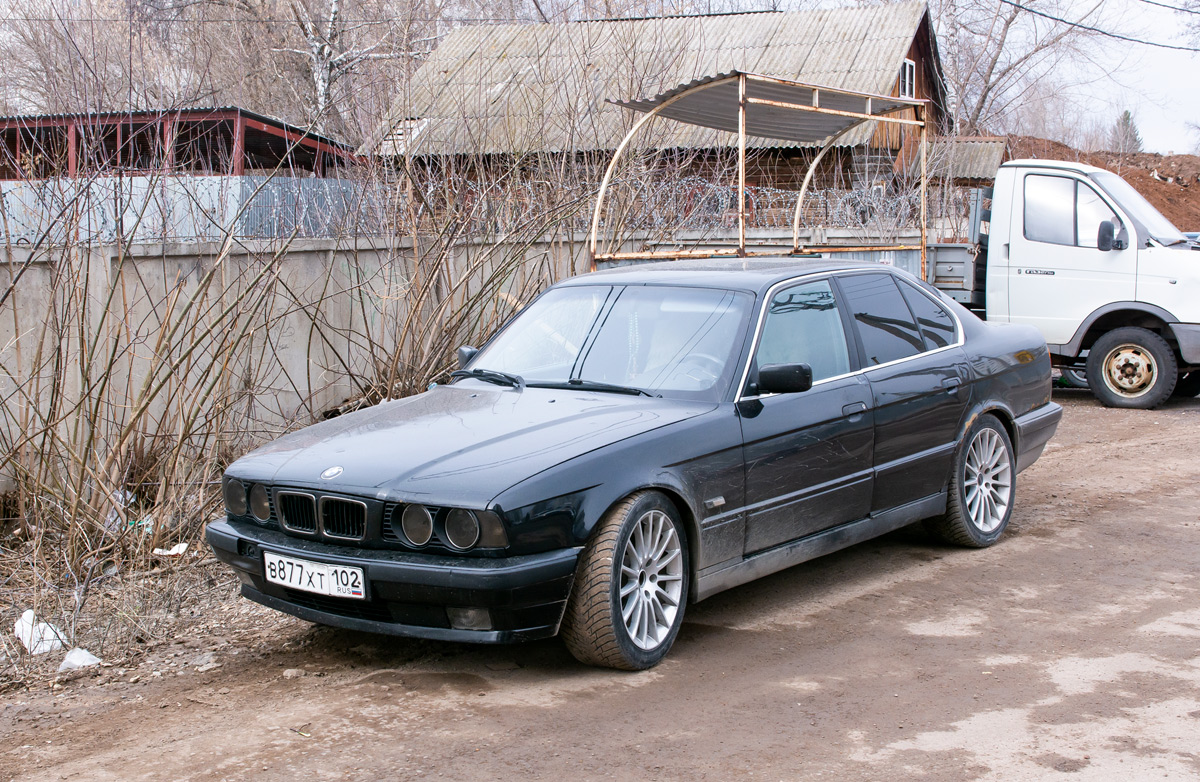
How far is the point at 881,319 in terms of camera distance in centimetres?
596

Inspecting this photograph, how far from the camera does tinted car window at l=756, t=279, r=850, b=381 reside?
5316mm

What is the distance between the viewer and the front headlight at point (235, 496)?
469 cm

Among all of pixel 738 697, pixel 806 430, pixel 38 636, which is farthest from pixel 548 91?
pixel 738 697

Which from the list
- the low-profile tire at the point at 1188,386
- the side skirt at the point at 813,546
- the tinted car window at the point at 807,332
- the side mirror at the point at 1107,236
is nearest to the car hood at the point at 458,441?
the tinted car window at the point at 807,332

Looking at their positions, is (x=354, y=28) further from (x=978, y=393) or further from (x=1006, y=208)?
(x=978, y=393)

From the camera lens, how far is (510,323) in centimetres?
603

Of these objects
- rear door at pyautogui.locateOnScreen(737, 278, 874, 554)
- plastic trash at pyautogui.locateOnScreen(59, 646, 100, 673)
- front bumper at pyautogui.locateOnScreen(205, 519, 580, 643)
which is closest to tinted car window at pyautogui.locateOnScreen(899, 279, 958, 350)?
rear door at pyautogui.locateOnScreen(737, 278, 874, 554)

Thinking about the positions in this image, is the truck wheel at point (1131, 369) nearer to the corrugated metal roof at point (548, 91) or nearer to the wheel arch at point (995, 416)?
the corrugated metal roof at point (548, 91)

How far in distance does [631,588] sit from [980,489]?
2811 mm

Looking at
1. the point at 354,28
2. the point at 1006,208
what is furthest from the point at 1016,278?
the point at 354,28

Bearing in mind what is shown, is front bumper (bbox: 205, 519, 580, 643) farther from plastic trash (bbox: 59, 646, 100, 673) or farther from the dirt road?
plastic trash (bbox: 59, 646, 100, 673)

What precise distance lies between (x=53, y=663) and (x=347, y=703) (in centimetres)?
147

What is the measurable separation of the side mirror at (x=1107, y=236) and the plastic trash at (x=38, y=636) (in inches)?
377

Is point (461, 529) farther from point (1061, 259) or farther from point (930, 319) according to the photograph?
point (1061, 259)
